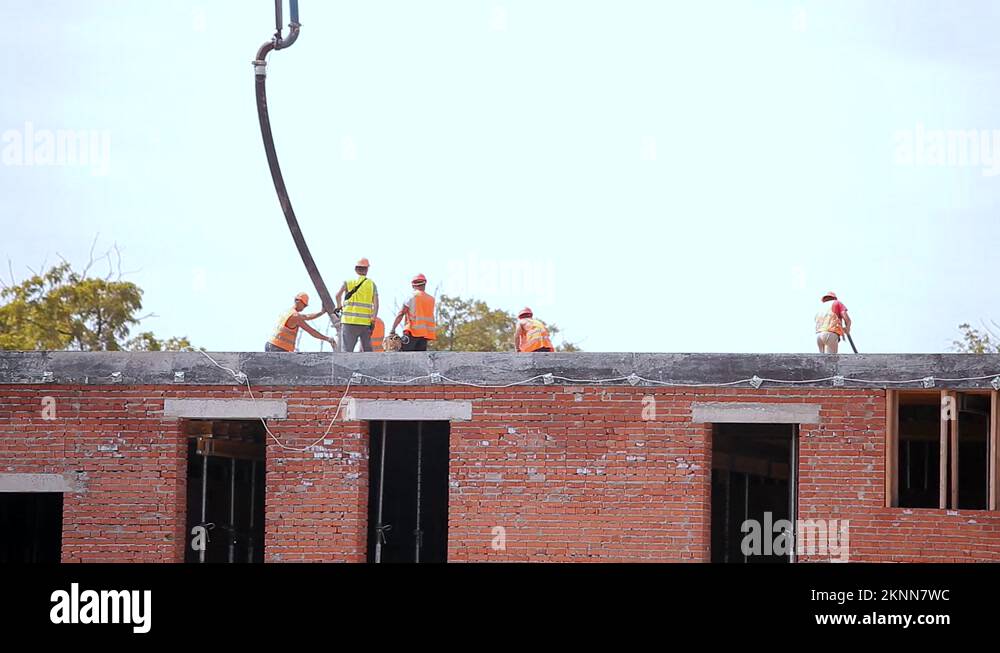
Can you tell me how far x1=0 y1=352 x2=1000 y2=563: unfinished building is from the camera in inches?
696

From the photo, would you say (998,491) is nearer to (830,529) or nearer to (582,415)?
(830,529)

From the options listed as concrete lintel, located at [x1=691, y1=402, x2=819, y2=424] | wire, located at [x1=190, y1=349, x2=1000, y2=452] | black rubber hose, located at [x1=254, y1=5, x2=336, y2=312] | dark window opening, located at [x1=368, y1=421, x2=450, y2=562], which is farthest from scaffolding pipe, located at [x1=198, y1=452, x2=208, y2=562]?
concrete lintel, located at [x1=691, y1=402, x2=819, y2=424]

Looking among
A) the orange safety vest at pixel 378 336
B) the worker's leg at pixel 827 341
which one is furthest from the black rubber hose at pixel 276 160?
the worker's leg at pixel 827 341

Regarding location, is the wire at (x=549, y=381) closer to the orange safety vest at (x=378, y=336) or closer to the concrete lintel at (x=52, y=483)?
the concrete lintel at (x=52, y=483)

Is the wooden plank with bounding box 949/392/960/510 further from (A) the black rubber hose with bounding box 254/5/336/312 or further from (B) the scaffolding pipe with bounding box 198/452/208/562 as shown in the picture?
(A) the black rubber hose with bounding box 254/5/336/312

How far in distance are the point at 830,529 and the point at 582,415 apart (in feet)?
10.2

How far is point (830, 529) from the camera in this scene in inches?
695

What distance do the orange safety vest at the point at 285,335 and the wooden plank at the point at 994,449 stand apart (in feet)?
30.7

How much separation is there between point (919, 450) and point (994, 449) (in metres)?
3.58

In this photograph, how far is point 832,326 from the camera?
71.6 ft

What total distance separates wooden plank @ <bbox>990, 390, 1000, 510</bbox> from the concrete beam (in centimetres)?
27

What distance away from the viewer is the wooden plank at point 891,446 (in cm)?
1761

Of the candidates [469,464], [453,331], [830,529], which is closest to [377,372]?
[469,464]
